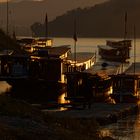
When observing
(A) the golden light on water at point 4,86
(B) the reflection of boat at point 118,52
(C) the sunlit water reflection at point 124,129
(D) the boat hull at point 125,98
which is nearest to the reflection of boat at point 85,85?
(D) the boat hull at point 125,98

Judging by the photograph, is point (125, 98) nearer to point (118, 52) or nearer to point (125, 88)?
point (125, 88)

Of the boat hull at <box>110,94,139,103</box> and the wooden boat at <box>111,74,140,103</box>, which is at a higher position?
the wooden boat at <box>111,74,140,103</box>

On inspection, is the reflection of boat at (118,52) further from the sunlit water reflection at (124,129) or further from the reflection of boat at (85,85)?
the sunlit water reflection at (124,129)

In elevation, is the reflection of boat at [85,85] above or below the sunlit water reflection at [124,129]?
above

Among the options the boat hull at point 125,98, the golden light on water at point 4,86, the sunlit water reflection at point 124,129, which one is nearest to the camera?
the sunlit water reflection at point 124,129

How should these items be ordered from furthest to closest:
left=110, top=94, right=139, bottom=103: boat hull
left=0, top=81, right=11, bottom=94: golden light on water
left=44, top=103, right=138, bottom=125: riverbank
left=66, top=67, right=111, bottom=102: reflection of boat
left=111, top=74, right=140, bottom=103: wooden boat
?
left=66, top=67, right=111, bottom=102: reflection of boat < left=0, top=81, right=11, bottom=94: golden light on water < left=111, top=74, right=140, bottom=103: wooden boat < left=110, top=94, right=139, bottom=103: boat hull < left=44, top=103, right=138, bottom=125: riverbank

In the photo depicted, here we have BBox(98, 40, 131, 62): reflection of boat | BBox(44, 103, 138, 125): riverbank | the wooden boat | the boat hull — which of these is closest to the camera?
BBox(44, 103, 138, 125): riverbank

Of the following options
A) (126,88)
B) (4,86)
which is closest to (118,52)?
(126,88)

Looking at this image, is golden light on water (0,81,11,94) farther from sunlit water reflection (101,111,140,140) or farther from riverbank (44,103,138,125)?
sunlit water reflection (101,111,140,140)

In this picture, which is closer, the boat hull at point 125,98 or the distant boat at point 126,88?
the boat hull at point 125,98

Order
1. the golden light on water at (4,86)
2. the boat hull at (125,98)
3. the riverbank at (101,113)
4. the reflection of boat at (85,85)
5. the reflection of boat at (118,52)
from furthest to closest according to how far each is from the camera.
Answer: the reflection of boat at (118,52) → the reflection of boat at (85,85) → the golden light on water at (4,86) → the boat hull at (125,98) → the riverbank at (101,113)

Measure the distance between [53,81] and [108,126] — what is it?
17.8 meters

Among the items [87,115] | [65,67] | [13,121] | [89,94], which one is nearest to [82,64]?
[65,67]

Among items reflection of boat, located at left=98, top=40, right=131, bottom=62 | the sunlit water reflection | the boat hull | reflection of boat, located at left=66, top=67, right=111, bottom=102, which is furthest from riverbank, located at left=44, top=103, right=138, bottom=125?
reflection of boat, located at left=98, top=40, right=131, bottom=62
